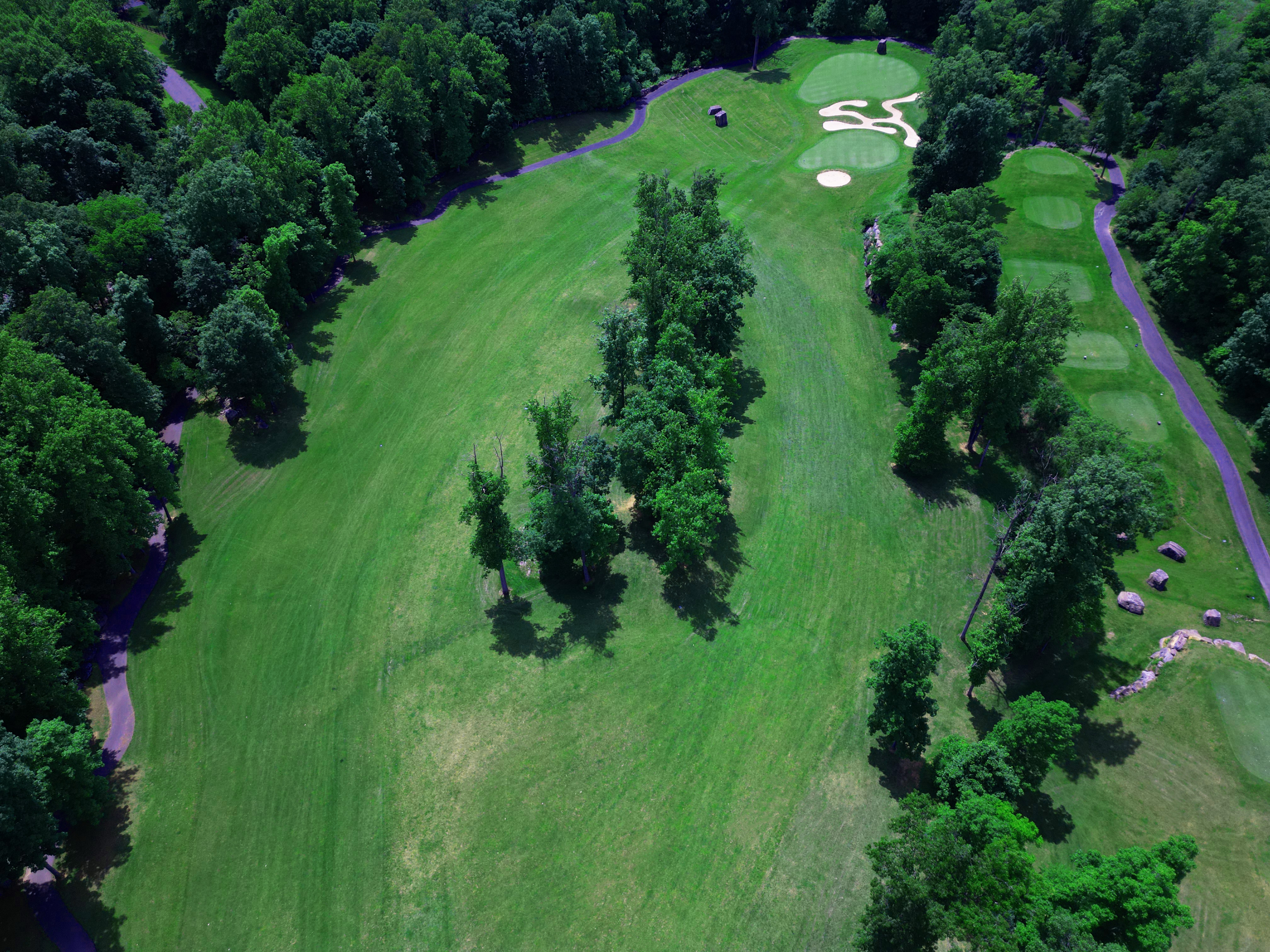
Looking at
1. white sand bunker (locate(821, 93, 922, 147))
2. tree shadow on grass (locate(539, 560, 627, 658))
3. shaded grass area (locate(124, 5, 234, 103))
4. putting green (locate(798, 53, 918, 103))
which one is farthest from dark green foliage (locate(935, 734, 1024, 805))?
shaded grass area (locate(124, 5, 234, 103))

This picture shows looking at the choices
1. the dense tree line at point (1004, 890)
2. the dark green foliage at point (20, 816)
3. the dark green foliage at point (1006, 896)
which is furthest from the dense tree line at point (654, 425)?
the dark green foliage at point (20, 816)

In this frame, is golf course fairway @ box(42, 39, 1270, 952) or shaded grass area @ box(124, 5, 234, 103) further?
shaded grass area @ box(124, 5, 234, 103)

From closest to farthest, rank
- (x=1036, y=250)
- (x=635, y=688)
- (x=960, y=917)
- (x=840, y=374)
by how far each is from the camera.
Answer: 1. (x=960, y=917)
2. (x=635, y=688)
3. (x=840, y=374)
4. (x=1036, y=250)

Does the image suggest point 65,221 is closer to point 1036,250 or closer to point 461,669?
point 461,669

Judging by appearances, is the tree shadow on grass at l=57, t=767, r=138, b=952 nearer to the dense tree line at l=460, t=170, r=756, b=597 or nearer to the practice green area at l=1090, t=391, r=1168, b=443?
the dense tree line at l=460, t=170, r=756, b=597

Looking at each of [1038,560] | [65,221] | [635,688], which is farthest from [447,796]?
[65,221]

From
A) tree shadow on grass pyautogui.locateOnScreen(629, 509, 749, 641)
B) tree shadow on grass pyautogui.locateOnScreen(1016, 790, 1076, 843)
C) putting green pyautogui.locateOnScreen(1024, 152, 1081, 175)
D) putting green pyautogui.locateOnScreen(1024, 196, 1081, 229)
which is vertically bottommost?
tree shadow on grass pyautogui.locateOnScreen(1016, 790, 1076, 843)
